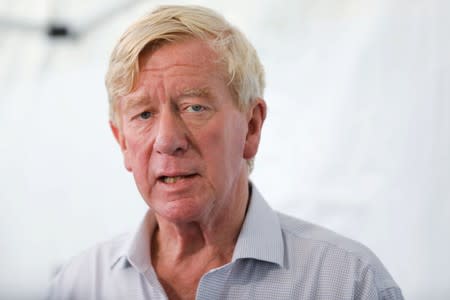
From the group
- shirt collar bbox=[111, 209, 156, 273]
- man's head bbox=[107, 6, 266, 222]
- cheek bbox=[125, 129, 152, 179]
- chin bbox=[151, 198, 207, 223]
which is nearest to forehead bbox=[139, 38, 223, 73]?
man's head bbox=[107, 6, 266, 222]

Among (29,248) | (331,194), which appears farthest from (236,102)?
(29,248)

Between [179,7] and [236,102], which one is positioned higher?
[179,7]

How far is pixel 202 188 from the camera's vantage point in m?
1.00

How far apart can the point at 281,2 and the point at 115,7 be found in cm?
45

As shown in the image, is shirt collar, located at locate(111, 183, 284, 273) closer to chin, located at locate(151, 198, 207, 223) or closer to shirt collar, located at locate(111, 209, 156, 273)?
shirt collar, located at locate(111, 209, 156, 273)

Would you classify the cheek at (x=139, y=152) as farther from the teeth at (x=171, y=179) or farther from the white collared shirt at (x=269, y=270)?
the white collared shirt at (x=269, y=270)

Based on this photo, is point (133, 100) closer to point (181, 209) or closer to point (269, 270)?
point (181, 209)

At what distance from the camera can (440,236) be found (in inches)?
62.8

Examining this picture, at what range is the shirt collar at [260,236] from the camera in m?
1.06

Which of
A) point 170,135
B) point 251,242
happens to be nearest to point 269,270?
point 251,242

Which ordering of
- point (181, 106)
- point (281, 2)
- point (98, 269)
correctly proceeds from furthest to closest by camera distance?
point (281, 2)
point (98, 269)
point (181, 106)

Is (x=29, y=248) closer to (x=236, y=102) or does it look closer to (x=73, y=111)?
(x=73, y=111)

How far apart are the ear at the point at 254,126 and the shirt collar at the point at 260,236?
0.10 meters

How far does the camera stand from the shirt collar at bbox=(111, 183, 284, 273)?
1064 millimetres
